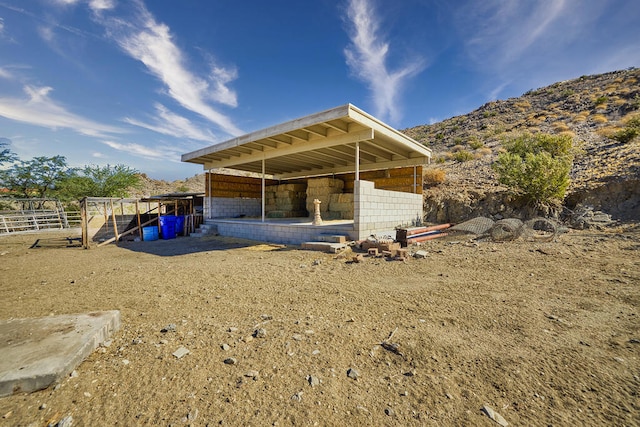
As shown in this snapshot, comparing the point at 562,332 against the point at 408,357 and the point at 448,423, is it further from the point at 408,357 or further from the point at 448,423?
the point at 448,423

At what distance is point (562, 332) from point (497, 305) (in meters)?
0.66

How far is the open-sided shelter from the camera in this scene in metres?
7.19

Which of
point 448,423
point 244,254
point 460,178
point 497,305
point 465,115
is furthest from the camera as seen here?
point 465,115

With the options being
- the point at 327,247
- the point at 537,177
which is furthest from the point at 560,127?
the point at 327,247

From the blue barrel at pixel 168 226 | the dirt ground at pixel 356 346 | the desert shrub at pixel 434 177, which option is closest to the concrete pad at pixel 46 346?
the dirt ground at pixel 356 346

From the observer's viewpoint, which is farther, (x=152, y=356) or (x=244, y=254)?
(x=244, y=254)

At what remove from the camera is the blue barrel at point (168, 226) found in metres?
10.9

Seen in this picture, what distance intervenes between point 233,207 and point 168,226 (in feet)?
10.1

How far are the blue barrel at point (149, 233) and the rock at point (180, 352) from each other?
10.0 m

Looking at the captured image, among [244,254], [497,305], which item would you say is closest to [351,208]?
[244,254]

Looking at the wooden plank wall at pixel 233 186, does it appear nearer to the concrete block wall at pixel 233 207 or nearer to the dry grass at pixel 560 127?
the concrete block wall at pixel 233 207

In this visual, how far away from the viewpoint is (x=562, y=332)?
2.35 meters

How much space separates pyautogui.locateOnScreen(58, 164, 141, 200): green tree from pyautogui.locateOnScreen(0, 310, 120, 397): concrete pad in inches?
766

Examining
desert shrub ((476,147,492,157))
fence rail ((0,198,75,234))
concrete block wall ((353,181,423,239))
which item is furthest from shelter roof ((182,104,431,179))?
desert shrub ((476,147,492,157))
